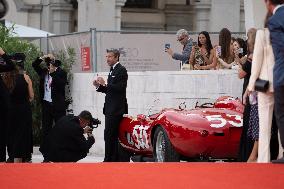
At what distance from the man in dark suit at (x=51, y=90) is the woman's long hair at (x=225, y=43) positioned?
164 inches

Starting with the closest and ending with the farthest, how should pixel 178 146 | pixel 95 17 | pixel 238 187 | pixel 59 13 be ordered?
pixel 238 187 < pixel 178 146 < pixel 95 17 < pixel 59 13

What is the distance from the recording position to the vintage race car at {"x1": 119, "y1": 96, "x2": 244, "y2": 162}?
13195mm

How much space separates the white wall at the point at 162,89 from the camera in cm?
1656

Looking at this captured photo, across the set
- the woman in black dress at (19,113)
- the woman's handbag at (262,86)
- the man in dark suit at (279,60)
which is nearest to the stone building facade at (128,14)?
the woman in black dress at (19,113)

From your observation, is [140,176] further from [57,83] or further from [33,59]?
[33,59]

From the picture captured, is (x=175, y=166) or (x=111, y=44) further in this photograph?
(x=111, y=44)

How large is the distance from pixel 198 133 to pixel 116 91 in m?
4.02

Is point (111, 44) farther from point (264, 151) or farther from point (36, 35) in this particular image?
point (264, 151)

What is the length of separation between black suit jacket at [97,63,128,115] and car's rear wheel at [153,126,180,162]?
2743 mm

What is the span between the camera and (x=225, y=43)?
53.0 ft

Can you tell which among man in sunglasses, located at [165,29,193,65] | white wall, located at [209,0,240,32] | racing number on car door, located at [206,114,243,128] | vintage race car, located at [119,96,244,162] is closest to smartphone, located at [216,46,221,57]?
man in sunglasses, located at [165,29,193,65]

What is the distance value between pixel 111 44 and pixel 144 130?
6.61 m

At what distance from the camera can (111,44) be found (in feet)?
69.8

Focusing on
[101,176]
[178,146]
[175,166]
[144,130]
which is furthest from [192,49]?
[101,176]
